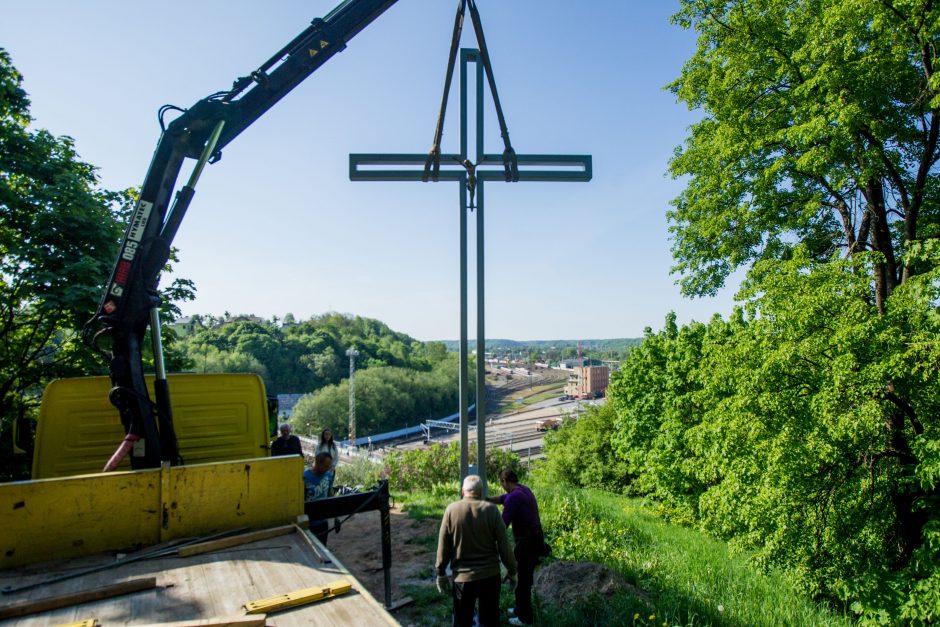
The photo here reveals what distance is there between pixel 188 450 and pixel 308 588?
3700 millimetres

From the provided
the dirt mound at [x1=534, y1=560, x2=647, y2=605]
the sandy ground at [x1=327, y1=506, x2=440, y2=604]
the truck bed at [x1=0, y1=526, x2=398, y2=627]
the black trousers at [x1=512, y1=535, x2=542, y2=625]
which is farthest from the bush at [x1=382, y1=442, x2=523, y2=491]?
the truck bed at [x1=0, y1=526, x2=398, y2=627]

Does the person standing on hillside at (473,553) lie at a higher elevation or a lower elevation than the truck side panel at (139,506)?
lower

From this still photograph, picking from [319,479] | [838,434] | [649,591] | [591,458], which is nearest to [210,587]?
[319,479]

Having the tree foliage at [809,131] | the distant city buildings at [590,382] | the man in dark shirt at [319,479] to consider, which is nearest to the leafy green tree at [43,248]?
the man in dark shirt at [319,479]

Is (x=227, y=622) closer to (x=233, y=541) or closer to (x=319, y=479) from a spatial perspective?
(x=233, y=541)

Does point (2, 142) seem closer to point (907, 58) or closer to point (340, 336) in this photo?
point (907, 58)

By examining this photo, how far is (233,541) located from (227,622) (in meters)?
1.40

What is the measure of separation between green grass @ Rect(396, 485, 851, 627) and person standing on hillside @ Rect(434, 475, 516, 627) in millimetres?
1213

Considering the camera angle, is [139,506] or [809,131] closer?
[139,506]

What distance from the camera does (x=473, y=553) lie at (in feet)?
15.0

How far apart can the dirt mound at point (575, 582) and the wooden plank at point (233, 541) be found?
3232 mm

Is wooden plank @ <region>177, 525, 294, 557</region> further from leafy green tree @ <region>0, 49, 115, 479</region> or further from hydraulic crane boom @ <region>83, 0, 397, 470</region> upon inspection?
leafy green tree @ <region>0, 49, 115, 479</region>

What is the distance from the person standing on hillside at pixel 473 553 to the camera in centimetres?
455

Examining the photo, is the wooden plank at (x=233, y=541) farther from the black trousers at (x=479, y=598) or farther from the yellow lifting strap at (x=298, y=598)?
the black trousers at (x=479, y=598)
